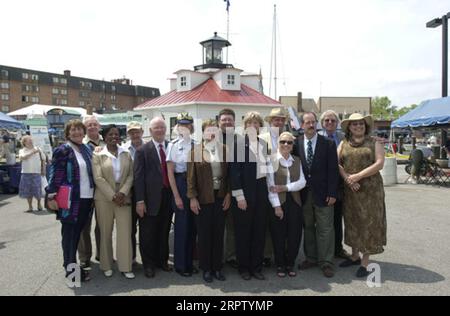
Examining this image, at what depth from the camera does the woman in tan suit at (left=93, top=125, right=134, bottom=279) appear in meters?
4.43

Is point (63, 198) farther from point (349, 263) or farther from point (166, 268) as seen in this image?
point (349, 263)

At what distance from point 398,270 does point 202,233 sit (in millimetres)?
2676

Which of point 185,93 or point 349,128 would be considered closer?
point 349,128

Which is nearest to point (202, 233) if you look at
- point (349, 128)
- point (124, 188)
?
point (124, 188)

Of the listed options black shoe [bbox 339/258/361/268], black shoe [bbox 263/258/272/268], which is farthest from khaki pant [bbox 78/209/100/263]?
black shoe [bbox 339/258/361/268]

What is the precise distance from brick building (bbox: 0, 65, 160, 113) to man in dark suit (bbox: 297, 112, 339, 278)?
69762 mm

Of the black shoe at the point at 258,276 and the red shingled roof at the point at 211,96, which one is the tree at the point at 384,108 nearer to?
the red shingled roof at the point at 211,96

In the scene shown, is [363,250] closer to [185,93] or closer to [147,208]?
[147,208]

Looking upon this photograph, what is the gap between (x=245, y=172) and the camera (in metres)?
4.31

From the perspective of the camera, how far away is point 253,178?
4.36 meters

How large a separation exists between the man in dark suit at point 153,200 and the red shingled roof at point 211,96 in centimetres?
1409

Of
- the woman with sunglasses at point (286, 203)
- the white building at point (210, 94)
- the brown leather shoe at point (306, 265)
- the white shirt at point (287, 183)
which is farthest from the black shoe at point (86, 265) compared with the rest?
the white building at point (210, 94)

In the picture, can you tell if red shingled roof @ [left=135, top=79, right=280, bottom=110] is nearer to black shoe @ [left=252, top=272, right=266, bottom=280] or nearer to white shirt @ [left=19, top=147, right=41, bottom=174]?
white shirt @ [left=19, top=147, right=41, bottom=174]

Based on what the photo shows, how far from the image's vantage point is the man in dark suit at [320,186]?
176 inches
